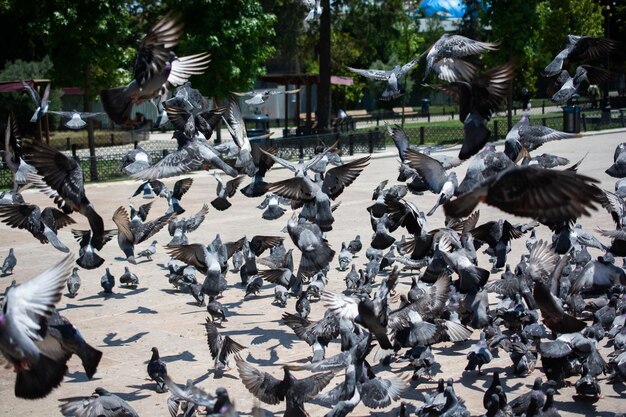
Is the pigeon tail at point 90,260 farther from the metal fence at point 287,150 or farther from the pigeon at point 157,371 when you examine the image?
the metal fence at point 287,150

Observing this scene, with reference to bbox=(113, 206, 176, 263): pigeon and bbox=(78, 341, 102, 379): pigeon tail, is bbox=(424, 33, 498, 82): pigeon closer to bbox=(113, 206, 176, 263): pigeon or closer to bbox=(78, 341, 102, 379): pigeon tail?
bbox=(113, 206, 176, 263): pigeon

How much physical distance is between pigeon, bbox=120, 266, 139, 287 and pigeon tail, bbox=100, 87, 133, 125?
423 centimetres

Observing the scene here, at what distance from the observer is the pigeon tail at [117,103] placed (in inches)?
293

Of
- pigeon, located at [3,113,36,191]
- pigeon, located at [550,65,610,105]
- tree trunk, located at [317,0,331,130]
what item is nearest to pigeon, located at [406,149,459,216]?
pigeon, located at [550,65,610,105]

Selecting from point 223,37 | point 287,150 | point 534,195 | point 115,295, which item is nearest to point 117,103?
point 534,195

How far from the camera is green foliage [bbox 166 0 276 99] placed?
26906mm

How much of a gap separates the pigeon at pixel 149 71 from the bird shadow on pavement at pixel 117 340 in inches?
99.4

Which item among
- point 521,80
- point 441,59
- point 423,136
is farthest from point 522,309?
point 521,80

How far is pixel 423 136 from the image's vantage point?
106ft

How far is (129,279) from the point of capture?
11398 mm

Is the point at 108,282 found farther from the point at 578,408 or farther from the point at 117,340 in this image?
the point at 578,408

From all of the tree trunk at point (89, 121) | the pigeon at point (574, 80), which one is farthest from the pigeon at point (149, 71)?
the tree trunk at point (89, 121)

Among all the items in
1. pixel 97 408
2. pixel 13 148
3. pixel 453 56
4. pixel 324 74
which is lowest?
pixel 97 408

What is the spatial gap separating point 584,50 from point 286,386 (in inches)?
251
